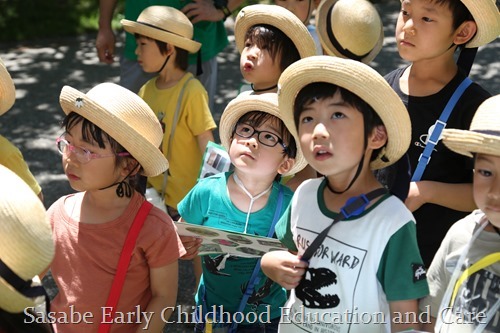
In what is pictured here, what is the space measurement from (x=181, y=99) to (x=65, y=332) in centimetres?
196

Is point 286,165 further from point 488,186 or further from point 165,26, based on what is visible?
point 165,26

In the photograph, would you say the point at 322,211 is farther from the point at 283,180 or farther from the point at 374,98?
the point at 283,180

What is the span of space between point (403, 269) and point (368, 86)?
0.59 meters

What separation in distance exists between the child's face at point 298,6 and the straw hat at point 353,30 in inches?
33.8

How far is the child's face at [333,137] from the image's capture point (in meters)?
2.53

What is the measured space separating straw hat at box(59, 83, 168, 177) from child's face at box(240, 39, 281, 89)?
40.0 inches

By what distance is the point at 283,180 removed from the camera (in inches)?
156

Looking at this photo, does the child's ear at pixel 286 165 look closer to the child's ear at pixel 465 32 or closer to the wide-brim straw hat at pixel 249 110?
the wide-brim straw hat at pixel 249 110

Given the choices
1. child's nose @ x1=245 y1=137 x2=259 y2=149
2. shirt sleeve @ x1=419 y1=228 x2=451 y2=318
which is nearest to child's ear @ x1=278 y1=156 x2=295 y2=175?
child's nose @ x1=245 y1=137 x2=259 y2=149

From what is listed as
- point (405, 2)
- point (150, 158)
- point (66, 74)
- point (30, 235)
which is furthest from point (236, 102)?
point (66, 74)

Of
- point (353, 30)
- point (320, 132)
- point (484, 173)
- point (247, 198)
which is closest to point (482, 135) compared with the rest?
point (484, 173)

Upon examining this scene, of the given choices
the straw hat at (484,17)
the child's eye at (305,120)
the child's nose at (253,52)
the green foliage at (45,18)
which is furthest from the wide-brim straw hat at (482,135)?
the green foliage at (45,18)

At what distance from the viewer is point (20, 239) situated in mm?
1895

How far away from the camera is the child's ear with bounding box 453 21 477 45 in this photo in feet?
10.6
